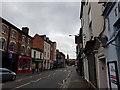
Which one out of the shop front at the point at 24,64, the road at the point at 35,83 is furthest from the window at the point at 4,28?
the road at the point at 35,83

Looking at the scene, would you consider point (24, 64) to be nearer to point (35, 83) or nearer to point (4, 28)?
point (4, 28)

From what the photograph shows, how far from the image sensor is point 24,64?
102 ft

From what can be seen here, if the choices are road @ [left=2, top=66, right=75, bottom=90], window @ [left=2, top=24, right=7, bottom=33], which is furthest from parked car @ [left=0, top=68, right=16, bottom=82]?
window @ [left=2, top=24, right=7, bottom=33]

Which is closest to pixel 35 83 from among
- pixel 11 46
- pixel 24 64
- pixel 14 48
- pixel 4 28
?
pixel 11 46

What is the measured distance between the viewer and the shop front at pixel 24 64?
93.9 feet

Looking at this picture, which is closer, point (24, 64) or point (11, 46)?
point (11, 46)

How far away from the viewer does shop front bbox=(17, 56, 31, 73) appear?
2862 cm

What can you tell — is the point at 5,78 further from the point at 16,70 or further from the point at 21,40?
the point at 21,40

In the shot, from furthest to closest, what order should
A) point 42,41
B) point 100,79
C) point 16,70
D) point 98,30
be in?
point 42,41
point 16,70
point 98,30
point 100,79

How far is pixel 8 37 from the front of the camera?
2466 cm

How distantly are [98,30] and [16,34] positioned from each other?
21.3 metres

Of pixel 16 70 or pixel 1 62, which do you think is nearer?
pixel 1 62

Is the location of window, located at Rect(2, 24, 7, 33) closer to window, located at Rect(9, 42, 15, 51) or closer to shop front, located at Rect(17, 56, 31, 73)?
window, located at Rect(9, 42, 15, 51)

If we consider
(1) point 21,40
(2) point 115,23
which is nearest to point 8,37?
(1) point 21,40
